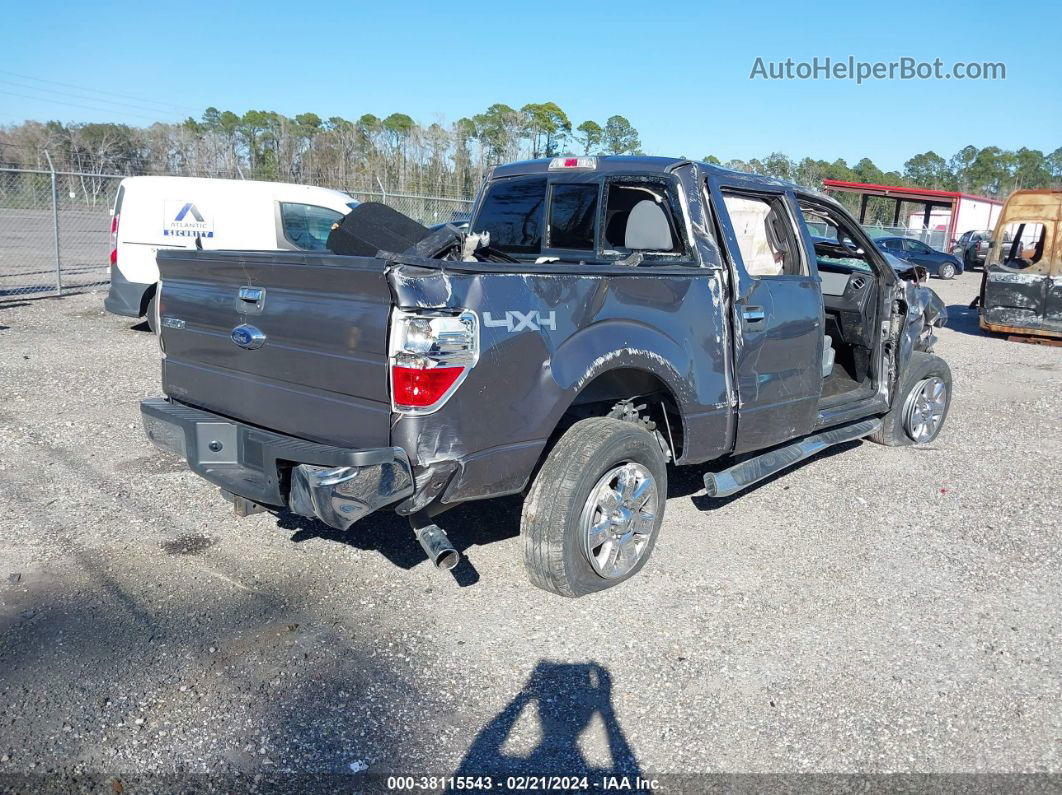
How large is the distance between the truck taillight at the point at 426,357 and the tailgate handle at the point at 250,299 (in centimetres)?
82

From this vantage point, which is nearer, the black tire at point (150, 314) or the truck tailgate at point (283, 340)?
the truck tailgate at point (283, 340)

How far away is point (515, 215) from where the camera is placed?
17.7ft

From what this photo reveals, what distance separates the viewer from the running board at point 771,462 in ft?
14.9

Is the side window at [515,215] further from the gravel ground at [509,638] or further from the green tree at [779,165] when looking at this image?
the green tree at [779,165]

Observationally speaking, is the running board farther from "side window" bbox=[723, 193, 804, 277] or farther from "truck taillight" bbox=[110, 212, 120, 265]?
"truck taillight" bbox=[110, 212, 120, 265]

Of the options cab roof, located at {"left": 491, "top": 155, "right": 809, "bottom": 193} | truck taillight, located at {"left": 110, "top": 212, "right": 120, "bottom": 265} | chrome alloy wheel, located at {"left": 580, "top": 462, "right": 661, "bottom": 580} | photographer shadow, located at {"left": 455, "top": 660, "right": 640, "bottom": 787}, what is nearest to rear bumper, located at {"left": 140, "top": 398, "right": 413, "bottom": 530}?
photographer shadow, located at {"left": 455, "top": 660, "right": 640, "bottom": 787}

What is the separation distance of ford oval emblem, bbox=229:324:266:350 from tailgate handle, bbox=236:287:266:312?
0.08 meters

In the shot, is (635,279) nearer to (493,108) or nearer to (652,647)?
(652,647)

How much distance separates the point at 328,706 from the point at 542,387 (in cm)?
148

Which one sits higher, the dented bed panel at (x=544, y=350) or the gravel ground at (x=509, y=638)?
the dented bed panel at (x=544, y=350)

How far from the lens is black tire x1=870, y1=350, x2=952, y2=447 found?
6562 millimetres

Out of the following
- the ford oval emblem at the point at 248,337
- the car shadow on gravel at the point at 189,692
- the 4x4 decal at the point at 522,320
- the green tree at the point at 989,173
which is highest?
the green tree at the point at 989,173

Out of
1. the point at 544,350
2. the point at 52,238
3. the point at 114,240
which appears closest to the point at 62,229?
the point at 52,238

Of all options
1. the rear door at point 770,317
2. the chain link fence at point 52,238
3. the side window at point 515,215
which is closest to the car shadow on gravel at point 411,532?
the rear door at point 770,317
